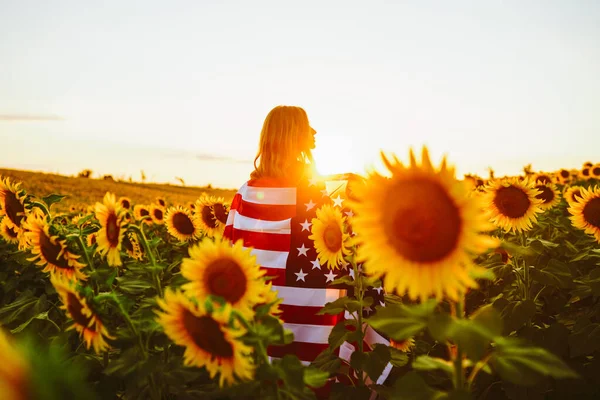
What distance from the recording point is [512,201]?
161 inches

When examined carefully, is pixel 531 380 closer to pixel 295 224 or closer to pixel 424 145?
pixel 424 145

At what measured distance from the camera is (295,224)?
163 inches

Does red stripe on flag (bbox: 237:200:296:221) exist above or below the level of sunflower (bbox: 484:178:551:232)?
below

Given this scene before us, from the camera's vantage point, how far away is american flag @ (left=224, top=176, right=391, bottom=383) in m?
3.93

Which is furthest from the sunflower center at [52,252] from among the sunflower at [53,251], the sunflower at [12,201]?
the sunflower at [12,201]

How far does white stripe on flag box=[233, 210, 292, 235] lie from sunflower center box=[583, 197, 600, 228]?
2.43 m

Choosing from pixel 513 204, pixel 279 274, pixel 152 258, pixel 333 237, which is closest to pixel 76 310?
pixel 152 258

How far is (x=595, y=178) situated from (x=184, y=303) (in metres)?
14.1

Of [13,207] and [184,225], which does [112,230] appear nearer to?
[13,207]

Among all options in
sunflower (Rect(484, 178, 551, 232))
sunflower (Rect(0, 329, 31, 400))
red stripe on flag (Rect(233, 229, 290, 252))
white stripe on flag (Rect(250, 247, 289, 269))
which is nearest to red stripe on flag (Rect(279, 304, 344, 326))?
white stripe on flag (Rect(250, 247, 289, 269))

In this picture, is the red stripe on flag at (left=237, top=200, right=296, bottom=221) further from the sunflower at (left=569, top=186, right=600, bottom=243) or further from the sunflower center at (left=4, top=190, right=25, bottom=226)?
the sunflower at (left=569, top=186, right=600, bottom=243)

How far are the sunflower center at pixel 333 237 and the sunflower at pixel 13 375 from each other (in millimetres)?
2237

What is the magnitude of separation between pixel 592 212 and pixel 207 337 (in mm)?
3768

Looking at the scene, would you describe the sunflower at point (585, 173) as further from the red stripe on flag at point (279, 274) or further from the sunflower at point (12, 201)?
the sunflower at point (12, 201)
